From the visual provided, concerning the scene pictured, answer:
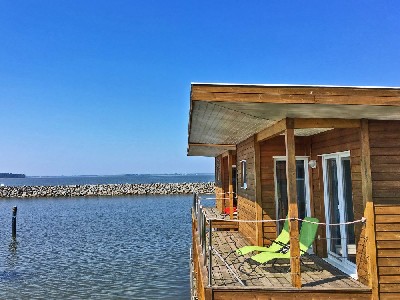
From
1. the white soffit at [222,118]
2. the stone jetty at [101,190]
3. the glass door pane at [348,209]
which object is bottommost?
the stone jetty at [101,190]

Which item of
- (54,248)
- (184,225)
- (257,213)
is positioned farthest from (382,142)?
(184,225)

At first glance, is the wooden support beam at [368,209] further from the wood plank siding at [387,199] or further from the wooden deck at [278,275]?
the wooden deck at [278,275]

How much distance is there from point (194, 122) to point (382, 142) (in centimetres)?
379

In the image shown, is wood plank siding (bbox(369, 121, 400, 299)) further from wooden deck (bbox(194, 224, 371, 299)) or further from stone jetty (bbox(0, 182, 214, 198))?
stone jetty (bbox(0, 182, 214, 198))

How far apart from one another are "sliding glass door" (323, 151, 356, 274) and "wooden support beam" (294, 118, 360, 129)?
75 centimetres

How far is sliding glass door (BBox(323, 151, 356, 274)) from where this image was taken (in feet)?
22.2

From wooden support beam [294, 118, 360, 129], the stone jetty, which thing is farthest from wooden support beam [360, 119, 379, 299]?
the stone jetty

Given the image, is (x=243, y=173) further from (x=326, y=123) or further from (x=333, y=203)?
(x=326, y=123)

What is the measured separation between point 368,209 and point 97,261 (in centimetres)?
1394

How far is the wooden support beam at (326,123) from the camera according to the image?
6.00 m

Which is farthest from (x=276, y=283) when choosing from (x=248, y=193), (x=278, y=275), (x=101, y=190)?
(x=101, y=190)

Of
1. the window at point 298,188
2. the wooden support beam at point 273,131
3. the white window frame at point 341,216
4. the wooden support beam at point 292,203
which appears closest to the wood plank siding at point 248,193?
the window at point 298,188

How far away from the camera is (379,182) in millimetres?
5836

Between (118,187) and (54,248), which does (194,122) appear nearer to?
(54,248)
